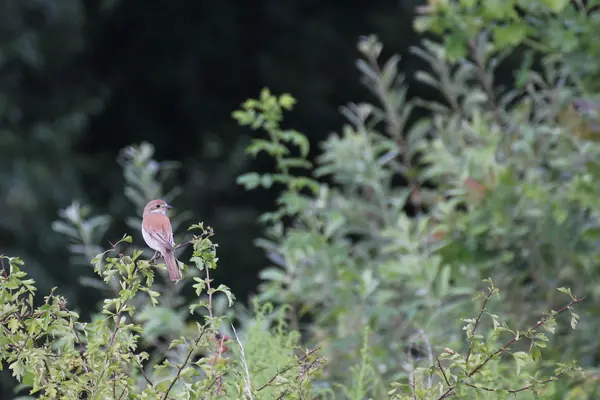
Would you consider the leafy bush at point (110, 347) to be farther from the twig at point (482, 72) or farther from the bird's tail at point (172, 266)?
the twig at point (482, 72)

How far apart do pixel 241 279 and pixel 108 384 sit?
8569 millimetres

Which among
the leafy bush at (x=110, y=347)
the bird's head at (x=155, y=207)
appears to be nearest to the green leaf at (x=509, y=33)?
the bird's head at (x=155, y=207)

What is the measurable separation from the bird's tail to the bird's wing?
9 cm

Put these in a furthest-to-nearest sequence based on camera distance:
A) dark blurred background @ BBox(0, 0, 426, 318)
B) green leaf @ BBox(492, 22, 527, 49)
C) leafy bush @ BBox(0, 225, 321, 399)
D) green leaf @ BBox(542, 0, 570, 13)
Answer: dark blurred background @ BBox(0, 0, 426, 318) → green leaf @ BBox(492, 22, 527, 49) → green leaf @ BBox(542, 0, 570, 13) → leafy bush @ BBox(0, 225, 321, 399)

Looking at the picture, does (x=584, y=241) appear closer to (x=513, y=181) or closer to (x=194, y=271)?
(x=513, y=181)

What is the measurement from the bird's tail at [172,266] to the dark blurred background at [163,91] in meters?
7.79

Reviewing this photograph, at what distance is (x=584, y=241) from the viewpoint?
456cm

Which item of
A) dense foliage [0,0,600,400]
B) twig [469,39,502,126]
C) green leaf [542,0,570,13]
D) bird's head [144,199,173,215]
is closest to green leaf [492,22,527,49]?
dense foliage [0,0,600,400]

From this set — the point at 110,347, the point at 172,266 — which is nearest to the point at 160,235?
the point at 172,266

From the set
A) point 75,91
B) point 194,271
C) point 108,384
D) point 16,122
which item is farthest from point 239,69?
point 108,384

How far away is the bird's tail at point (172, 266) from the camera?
2379mm

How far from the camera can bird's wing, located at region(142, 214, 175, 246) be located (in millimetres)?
2627

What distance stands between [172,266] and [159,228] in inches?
10.1

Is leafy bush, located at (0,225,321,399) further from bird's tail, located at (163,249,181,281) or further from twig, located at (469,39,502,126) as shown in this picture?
twig, located at (469,39,502,126)
